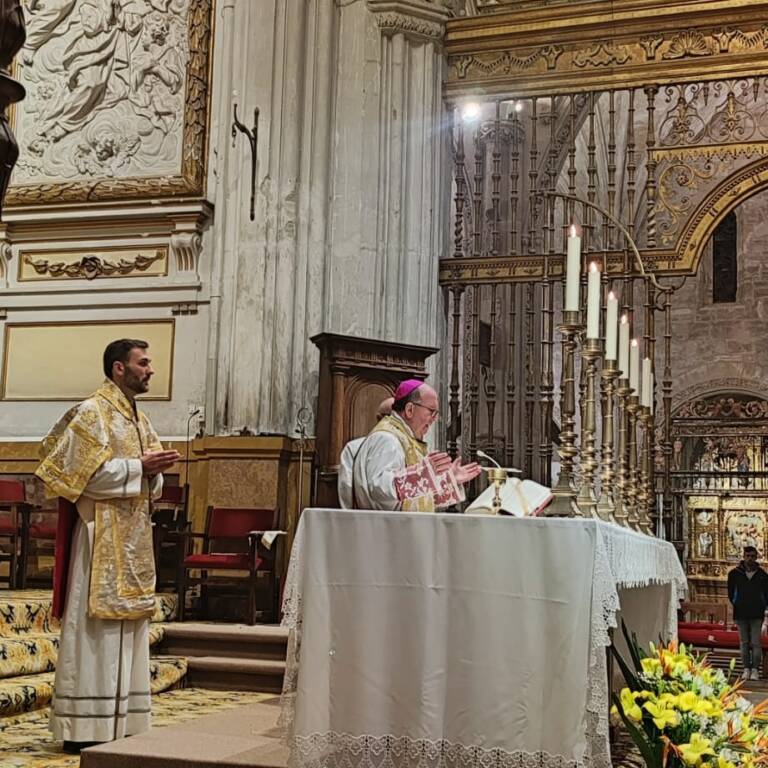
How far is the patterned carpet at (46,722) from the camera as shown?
189 inches

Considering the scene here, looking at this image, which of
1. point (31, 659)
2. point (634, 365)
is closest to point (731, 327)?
point (634, 365)

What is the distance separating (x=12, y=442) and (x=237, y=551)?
236 cm

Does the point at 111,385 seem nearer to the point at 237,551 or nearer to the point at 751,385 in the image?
the point at 237,551

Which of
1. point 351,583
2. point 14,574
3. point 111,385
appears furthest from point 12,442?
point 351,583

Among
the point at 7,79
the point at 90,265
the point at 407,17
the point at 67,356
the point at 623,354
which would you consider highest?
the point at 407,17

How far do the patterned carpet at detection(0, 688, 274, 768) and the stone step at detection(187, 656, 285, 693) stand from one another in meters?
0.09

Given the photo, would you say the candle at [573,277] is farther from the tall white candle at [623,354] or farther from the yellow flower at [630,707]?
the yellow flower at [630,707]

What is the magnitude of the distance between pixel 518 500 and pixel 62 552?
6.93 feet

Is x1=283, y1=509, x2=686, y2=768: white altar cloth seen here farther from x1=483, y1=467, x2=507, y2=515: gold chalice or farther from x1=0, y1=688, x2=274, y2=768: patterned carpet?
x1=0, y1=688, x2=274, y2=768: patterned carpet

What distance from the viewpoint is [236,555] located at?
8320mm

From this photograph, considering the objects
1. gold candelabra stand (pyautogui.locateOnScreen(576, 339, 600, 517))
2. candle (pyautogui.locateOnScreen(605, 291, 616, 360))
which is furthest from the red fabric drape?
candle (pyautogui.locateOnScreen(605, 291, 616, 360))

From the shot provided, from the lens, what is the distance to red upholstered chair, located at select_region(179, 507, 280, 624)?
826 centimetres

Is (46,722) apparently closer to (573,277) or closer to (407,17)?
(573,277)

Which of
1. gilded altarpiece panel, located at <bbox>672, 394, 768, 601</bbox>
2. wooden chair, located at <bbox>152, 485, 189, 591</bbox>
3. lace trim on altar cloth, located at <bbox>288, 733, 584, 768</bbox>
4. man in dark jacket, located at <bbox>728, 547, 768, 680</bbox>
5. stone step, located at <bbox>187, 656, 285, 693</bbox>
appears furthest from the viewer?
gilded altarpiece panel, located at <bbox>672, 394, 768, 601</bbox>
